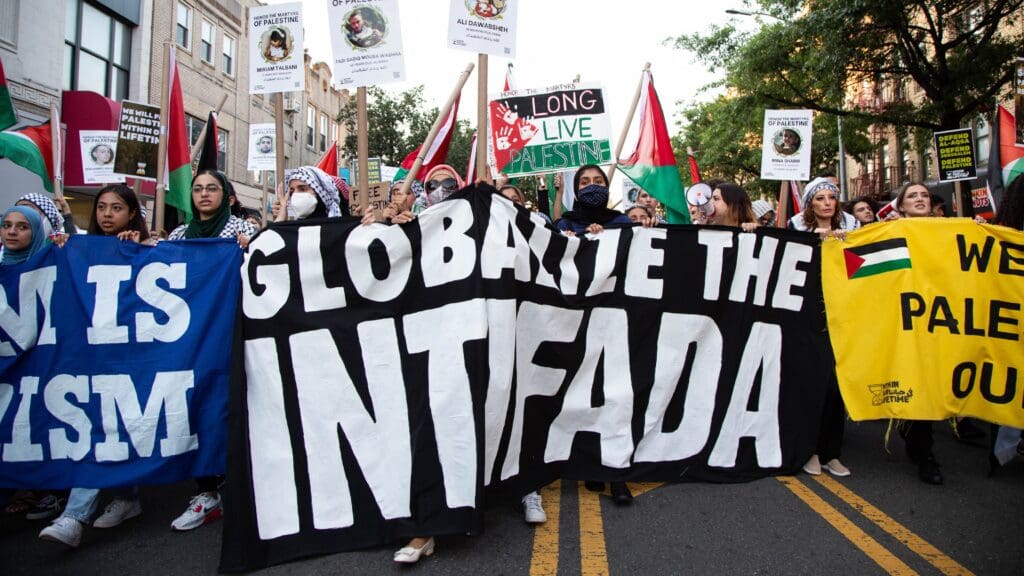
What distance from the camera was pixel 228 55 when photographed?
21.6 meters

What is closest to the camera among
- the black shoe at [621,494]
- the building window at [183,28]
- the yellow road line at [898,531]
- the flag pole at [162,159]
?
the yellow road line at [898,531]

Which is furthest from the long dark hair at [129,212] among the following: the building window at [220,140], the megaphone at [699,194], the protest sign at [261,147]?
the building window at [220,140]

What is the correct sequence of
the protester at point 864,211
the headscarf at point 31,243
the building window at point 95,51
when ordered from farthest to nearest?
the building window at point 95,51 → the protester at point 864,211 → the headscarf at point 31,243

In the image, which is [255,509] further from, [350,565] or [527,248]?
[527,248]

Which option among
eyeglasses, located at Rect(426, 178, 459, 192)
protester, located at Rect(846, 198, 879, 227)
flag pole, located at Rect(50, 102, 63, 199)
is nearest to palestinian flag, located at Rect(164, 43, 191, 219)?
flag pole, located at Rect(50, 102, 63, 199)

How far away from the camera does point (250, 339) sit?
3225 millimetres

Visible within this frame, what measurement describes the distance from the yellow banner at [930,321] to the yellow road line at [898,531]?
1.57 ft

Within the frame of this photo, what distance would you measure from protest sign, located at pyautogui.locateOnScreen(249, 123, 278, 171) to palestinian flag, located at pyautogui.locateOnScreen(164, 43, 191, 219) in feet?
15.4

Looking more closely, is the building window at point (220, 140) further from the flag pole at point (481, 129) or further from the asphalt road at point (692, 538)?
the flag pole at point (481, 129)

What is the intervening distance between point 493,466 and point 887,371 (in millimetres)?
2558

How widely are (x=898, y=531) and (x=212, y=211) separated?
4.30 m

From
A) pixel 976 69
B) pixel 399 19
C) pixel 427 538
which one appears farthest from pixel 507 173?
pixel 976 69

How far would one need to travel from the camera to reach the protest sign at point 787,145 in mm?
6195

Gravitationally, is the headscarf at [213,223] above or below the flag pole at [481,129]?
below
